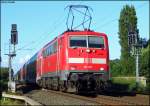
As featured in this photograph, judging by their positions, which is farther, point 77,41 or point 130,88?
point 130,88

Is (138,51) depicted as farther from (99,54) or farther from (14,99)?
(14,99)

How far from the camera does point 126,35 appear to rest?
74.2m

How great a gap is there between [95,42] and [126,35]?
49.7m

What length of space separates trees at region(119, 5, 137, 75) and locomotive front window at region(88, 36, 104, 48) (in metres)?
44.5

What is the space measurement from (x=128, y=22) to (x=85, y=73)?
50.4m

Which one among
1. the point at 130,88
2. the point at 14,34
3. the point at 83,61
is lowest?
the point at 130,88

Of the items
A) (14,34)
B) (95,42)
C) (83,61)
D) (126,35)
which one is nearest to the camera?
(83,61)

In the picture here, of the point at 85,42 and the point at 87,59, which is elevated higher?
the point at 85,42

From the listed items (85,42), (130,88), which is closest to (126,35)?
(130,88)

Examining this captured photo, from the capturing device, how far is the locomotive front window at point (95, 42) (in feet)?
82.1

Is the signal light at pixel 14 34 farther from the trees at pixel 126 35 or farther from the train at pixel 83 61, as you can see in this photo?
the trees at pixel 126 35

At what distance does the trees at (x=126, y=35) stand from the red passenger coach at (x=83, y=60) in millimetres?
44647

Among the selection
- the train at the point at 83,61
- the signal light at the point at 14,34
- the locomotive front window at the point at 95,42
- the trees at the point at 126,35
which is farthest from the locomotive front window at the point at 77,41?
the trees at the point at 126,35

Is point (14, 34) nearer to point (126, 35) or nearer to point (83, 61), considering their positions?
point (83, 61)
